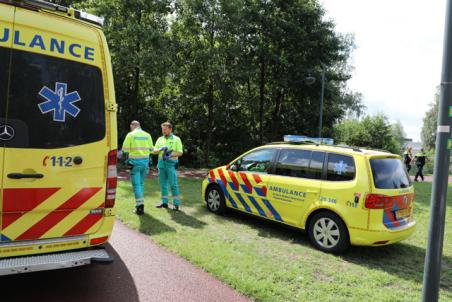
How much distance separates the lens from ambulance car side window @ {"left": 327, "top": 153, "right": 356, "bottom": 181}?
5.54 meters

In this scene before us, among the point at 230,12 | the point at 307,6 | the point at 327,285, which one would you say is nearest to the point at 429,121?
the point at 307,6

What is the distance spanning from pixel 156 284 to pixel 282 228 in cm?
339

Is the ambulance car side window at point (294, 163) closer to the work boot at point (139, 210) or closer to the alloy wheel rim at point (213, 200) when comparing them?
the alloy wheel rim at point (213, 200)

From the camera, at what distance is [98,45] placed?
3803 mm

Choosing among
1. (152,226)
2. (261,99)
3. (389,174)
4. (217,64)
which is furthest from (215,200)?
(261,99)

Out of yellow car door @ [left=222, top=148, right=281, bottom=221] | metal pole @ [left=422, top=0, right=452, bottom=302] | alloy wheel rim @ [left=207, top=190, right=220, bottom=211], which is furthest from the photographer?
alloy wheel rim @ [left=207, top=190, right=220, bottom=211]

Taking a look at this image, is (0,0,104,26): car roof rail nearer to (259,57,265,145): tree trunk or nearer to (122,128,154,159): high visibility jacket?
(122,128,154,159): high visibility jacket

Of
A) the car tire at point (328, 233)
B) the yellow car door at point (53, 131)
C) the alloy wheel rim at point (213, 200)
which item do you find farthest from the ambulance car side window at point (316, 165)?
the yellow car door at point (53, 131)

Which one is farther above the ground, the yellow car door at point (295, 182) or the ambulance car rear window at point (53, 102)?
the ambulance car rear window at point (53, 102)

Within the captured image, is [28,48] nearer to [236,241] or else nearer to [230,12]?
[236,241]

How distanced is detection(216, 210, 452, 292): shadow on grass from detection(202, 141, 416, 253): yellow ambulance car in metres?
0.30

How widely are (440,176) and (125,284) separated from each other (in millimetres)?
3524

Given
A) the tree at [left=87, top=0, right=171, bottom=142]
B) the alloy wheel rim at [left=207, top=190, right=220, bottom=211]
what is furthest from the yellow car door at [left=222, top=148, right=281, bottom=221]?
the tree at [left=87, top=0, right=171, bottom=142]

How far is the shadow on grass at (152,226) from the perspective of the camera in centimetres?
625
